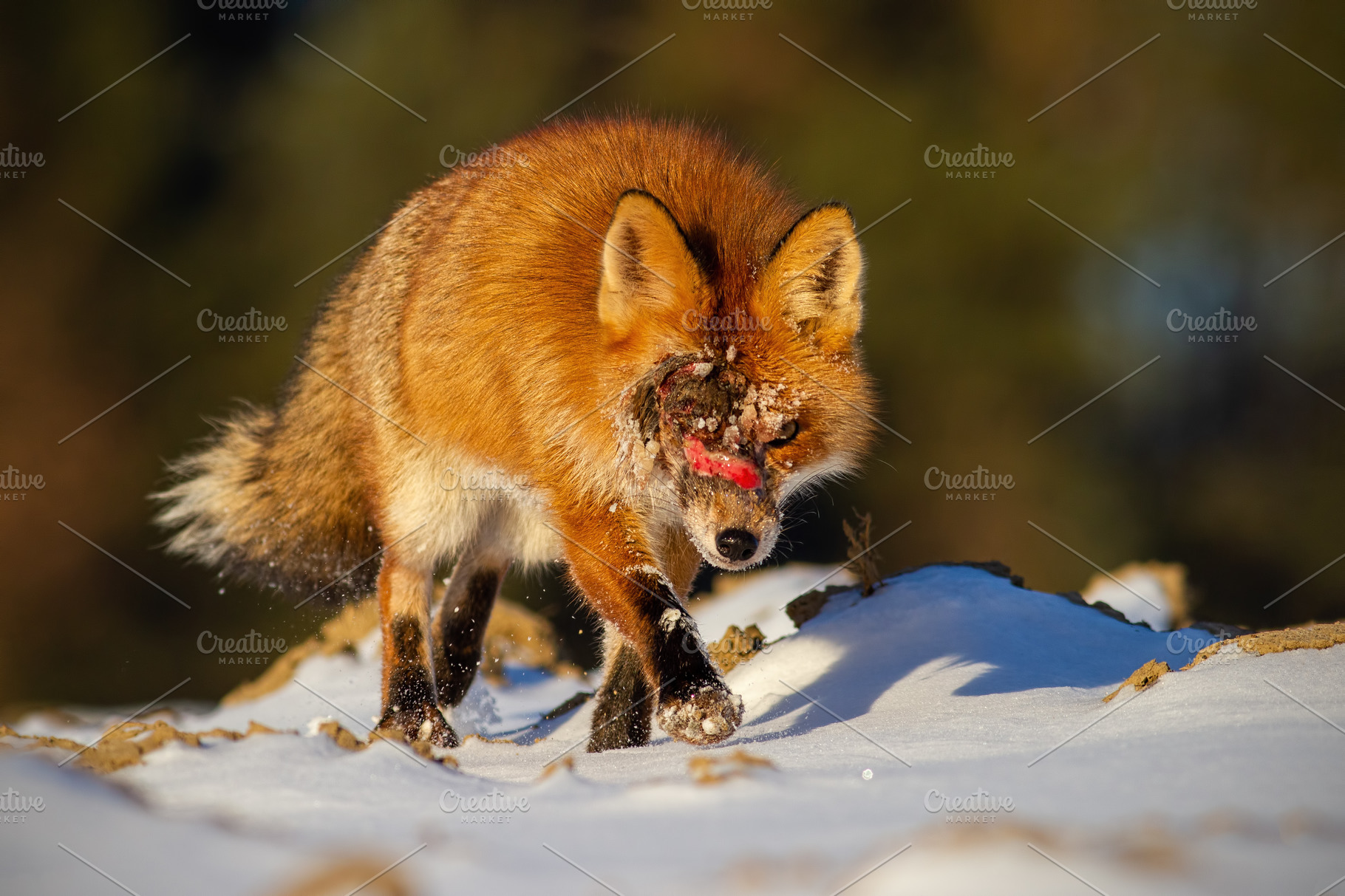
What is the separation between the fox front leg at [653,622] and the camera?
3.51m

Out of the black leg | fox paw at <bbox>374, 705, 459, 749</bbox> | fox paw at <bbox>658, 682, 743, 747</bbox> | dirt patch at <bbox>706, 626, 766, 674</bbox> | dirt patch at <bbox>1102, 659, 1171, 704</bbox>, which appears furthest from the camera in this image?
dirt patch at <bbox>706, 626, 766, 674</bbox>

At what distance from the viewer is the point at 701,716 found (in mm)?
3488

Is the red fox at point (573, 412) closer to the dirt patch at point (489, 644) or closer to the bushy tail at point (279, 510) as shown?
the bushy tail at point (279, 510)

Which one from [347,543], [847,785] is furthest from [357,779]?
[347,543]

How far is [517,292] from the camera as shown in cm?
419

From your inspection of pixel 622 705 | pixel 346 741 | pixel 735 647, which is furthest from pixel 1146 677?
pixel 346 741

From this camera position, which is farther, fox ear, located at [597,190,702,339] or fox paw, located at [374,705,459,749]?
fox paw, located at [374,705,459,749]

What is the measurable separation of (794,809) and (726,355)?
70.9 inches

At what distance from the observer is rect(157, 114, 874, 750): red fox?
3.68 metres

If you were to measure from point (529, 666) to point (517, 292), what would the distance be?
149 inches

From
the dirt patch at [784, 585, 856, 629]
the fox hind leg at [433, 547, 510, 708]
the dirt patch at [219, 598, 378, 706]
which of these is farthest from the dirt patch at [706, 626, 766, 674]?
the dirt patch at [219, 598, 378, 706]

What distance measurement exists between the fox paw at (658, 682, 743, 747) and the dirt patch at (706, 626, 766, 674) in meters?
1.47

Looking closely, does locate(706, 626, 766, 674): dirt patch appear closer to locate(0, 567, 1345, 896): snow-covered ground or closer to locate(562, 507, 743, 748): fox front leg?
locate(562, 507, 743, 748): fox front leg

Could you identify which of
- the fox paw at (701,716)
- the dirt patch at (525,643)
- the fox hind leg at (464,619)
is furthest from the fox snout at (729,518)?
the dirt patch at (525,643)
